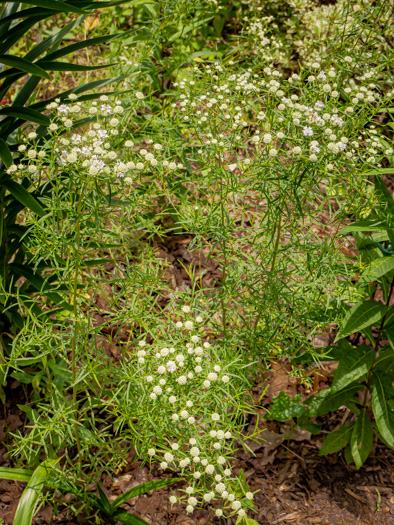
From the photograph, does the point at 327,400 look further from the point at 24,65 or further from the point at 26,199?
the point at 24,65

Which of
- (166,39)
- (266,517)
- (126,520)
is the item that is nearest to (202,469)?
(126,520)

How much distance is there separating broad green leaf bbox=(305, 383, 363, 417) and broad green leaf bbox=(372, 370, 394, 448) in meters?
0.12

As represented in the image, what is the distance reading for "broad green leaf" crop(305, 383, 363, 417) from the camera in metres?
2.54

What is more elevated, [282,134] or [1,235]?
[282,134]

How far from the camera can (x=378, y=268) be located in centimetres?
212

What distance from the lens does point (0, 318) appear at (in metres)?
2.61

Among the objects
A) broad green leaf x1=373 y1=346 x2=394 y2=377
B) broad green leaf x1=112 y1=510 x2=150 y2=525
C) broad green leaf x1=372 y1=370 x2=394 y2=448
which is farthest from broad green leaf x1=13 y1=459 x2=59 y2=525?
broad green leaf x1=373 y1=346 x2=394 y2=377

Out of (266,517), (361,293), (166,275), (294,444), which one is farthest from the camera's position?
(166,275)

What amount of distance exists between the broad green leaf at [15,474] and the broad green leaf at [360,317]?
152 centimetres

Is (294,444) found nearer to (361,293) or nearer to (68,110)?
(361,293)

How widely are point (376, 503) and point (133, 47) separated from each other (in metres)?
3.46

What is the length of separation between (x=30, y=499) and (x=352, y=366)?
5.08 ft

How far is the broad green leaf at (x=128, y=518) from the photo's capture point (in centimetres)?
222

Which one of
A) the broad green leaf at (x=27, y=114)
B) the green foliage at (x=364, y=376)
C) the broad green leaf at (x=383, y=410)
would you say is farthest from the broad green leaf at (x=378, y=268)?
the broad green leaf at (x=27, y=114)
